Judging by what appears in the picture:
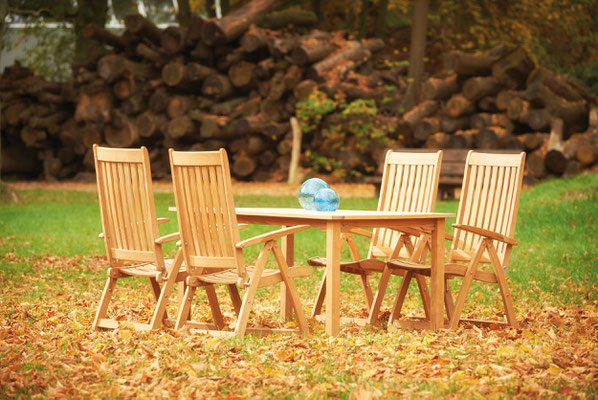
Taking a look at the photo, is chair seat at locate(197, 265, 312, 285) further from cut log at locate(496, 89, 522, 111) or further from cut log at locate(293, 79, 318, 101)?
cut log at locate(293, 79, 318, 101)

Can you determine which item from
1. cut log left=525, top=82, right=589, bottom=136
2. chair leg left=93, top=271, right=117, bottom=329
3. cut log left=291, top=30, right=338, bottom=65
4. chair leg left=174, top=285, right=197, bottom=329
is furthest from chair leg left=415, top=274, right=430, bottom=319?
cut log left=291, top=30, right=338, bottom=65

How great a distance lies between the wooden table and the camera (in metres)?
5.02

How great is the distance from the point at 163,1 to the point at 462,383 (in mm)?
28812

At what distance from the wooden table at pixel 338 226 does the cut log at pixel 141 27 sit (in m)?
14.8

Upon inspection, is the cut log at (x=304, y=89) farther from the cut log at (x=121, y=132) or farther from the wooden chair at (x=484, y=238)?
the wooden chair at (x=484, y=238)

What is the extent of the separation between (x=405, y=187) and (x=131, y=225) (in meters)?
2.22

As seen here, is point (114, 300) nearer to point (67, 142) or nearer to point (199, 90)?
point (199, 90)

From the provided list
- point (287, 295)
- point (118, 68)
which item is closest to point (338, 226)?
point (287, 295)

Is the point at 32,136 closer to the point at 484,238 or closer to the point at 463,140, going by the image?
the point at 463,140

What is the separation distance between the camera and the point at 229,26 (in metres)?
18.9

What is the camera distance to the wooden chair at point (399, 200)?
6160 mm

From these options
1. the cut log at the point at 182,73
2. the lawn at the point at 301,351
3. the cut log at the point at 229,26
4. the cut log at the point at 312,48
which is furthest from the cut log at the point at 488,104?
the lawn at the point at 301,351

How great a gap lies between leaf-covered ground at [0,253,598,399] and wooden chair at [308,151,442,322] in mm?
514

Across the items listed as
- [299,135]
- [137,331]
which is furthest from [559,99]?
[137,331]
